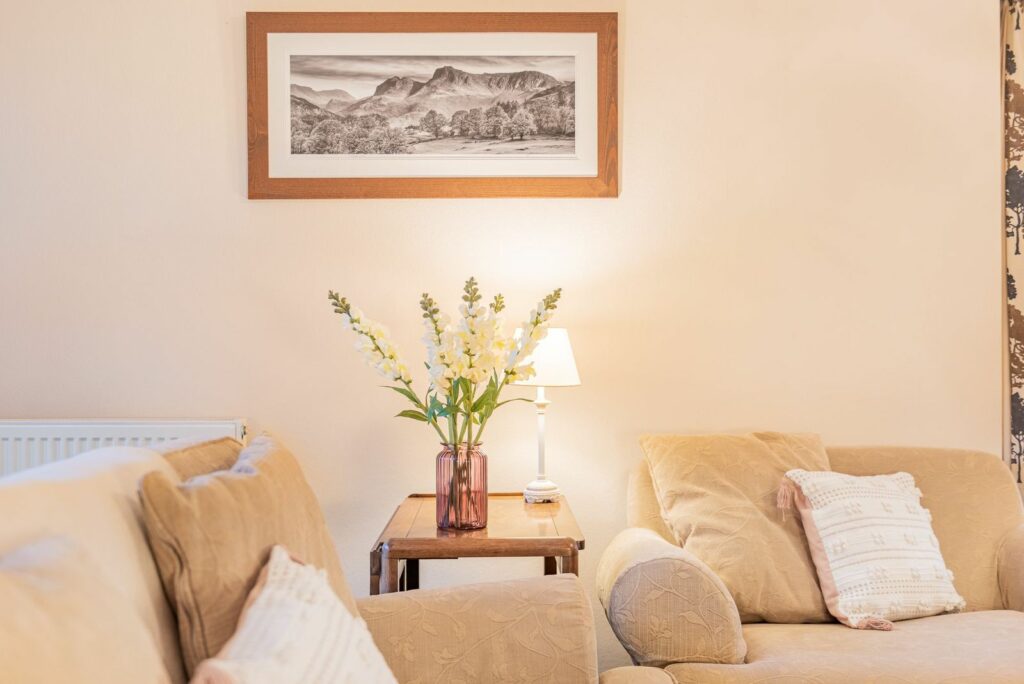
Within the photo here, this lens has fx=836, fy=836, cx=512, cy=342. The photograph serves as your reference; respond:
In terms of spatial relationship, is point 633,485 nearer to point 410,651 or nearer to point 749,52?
point 410,651

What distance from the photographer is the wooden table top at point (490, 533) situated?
6.54 feet

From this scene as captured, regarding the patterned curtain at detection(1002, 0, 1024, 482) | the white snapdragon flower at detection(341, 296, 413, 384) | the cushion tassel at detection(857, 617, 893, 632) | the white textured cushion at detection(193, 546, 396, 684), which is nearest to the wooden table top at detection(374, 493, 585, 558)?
the white snapdragon flower at detection(341, 296, 413, 384)

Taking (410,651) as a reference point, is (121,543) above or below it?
above

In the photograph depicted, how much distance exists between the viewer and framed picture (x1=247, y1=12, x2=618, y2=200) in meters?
2.66

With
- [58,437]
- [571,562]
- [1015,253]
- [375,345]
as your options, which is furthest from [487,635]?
[1015,253]

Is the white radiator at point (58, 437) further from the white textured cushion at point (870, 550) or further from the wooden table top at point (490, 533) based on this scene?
the white textured cushion at point (870, 550)

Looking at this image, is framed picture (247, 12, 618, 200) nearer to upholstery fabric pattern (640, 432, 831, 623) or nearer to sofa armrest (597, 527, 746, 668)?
upholstery fabric pattern (640, 432, 831, 623)

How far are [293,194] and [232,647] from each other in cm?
189

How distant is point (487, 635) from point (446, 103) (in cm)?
176

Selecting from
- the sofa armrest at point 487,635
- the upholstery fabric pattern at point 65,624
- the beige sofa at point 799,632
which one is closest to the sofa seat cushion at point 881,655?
the beige sofa at point 799,632

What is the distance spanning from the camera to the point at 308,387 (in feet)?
8.70

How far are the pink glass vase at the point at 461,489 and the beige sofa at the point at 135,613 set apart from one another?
53 centimetres

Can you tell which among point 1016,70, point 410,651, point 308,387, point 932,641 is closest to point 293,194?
point 308,387

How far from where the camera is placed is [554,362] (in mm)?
2305
